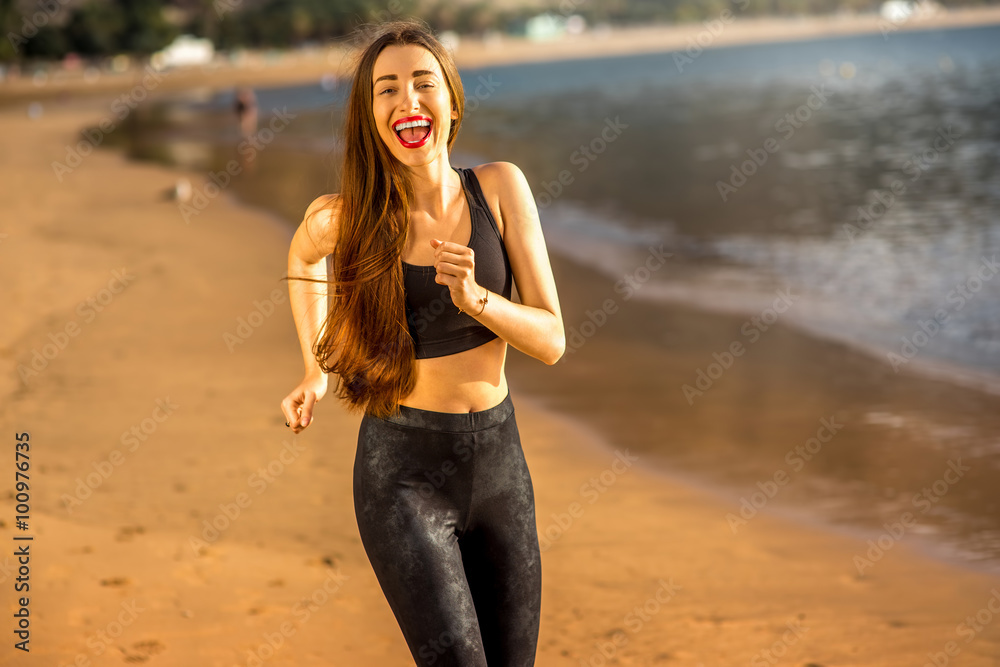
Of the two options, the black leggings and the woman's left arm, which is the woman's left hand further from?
the black leggings

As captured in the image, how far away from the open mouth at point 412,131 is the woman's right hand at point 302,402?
0.68 m

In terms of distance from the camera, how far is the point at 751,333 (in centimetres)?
1005

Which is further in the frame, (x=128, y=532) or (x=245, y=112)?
(x=245, y=112)

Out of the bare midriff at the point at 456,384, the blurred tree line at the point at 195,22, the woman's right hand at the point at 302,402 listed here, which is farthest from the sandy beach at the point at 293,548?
the blurred tree line at the point at 195,22

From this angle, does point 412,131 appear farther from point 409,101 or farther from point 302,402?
point 302,402

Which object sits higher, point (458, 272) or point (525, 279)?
point (458, 272)

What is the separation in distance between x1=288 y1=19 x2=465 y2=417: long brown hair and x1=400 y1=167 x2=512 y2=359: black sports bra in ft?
0.15

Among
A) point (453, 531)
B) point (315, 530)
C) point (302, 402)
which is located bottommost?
point (315, 530)

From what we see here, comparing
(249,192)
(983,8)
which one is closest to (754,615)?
(249,192)

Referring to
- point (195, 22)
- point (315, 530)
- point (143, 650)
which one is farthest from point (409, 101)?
→ point (195, 22)

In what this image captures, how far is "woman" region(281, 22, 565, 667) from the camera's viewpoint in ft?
7.63

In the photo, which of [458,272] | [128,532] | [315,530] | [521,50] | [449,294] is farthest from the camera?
[521,50]

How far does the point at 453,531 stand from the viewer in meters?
2.40

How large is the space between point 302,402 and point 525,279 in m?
0.70
